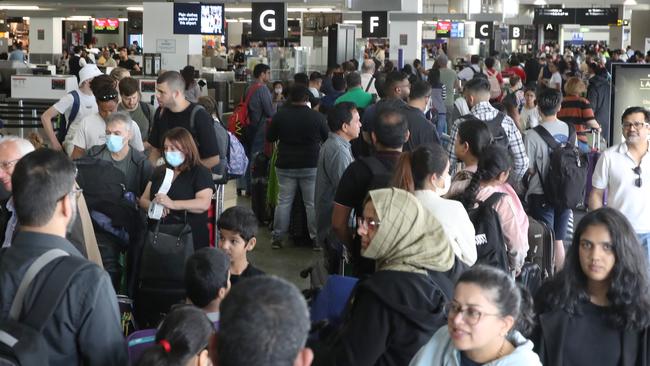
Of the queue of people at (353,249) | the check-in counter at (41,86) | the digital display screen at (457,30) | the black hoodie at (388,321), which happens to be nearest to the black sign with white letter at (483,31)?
the digital display screen at (457,30)

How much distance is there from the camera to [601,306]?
388 centimetres

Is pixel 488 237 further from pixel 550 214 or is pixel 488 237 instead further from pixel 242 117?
pixel 242 117

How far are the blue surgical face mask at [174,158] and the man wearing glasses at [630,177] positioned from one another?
2622 mm

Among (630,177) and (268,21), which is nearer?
(630,177)

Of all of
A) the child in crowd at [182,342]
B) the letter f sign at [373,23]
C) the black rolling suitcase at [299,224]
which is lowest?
the black rolling suitcase at [299,224]

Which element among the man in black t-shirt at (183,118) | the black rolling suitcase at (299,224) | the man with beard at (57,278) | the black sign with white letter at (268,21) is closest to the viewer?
the man with beard at (57,278)

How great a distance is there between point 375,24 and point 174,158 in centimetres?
1954

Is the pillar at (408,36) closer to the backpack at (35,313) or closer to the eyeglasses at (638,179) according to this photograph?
the eyeglasses at (638,179)

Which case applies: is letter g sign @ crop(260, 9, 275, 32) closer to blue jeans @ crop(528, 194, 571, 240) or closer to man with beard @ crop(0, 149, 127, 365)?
blue jeans @ crop(528, 194, 571, 240)

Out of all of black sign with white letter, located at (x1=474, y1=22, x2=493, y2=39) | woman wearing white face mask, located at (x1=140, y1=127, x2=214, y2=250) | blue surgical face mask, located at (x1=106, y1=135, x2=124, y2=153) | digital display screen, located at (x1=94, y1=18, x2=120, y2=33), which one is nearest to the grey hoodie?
woman wearing white face mask, located at (x1=140, y1=127, x2=214, y2=250)

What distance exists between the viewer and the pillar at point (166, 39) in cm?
2203

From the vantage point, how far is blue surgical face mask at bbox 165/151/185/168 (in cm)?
636

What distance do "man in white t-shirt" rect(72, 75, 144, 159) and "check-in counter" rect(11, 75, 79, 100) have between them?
11.0 m

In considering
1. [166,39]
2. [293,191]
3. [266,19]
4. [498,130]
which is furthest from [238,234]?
[166,39]
